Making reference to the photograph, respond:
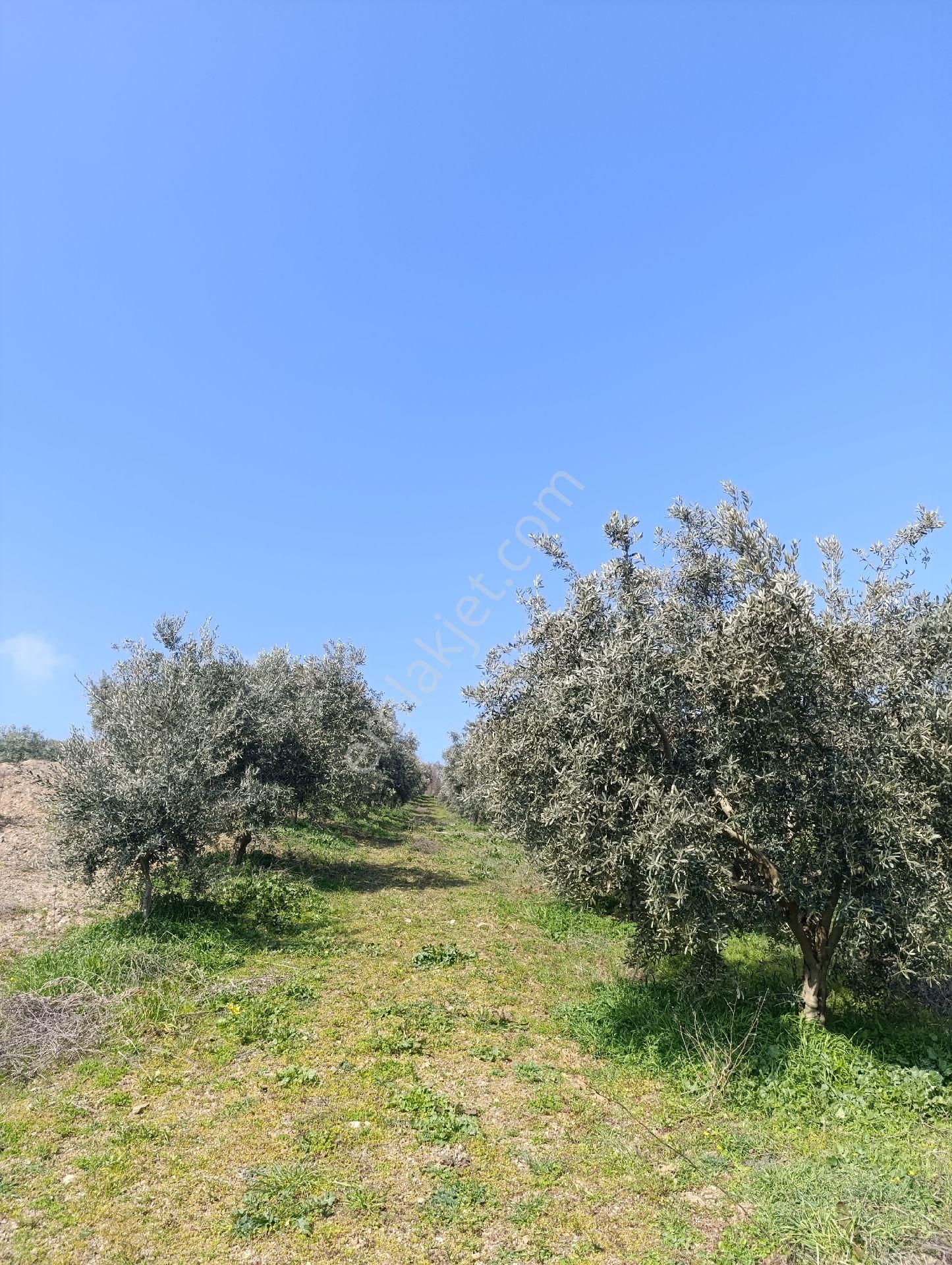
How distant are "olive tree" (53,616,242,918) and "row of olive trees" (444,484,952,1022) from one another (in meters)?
8.74

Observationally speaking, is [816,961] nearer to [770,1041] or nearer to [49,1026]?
[770,1041]

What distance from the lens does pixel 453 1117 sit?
863 cm

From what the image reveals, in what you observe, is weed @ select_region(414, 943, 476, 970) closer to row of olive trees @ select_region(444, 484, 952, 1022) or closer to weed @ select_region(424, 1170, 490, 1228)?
row of olive trees @ select_region(444, 484, 952, 1022)

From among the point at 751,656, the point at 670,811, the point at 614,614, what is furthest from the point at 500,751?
the point at 751,656

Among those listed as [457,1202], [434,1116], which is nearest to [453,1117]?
[434,1116]

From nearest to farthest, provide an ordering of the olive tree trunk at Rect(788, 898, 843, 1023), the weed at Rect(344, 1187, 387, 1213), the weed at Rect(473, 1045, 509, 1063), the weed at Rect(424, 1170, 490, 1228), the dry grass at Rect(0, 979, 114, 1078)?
the weed at Rect(424, 1170, 490, 1228)
the weed at Rect(344, 1187, 387, 1213)
the dry grass at Rect(0, 979, 114, 1078)
the weed at Rect(473, 1045, 509, 1063)
the olive tree trunk at Rect(788, 898, 843, 1023)

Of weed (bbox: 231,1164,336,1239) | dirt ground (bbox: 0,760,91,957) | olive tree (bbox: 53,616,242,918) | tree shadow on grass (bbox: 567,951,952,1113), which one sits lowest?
weed (bbox: 231,1164,336,1239)

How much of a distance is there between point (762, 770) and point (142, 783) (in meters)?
12.7

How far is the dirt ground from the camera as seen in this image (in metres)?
15.0

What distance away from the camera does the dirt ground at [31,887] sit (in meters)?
15.0

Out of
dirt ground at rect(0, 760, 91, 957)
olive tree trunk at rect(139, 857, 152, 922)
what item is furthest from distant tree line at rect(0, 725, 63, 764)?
olive tree trunk at rect(139, 857, 152, 922)

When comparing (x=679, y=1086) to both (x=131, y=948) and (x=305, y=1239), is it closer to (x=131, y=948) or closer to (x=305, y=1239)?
(x=305, y=1239)

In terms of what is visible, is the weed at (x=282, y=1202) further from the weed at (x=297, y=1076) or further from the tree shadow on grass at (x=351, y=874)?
the tree shadow on grass at (x=351, y=874)

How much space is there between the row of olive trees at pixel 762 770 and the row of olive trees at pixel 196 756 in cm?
896
